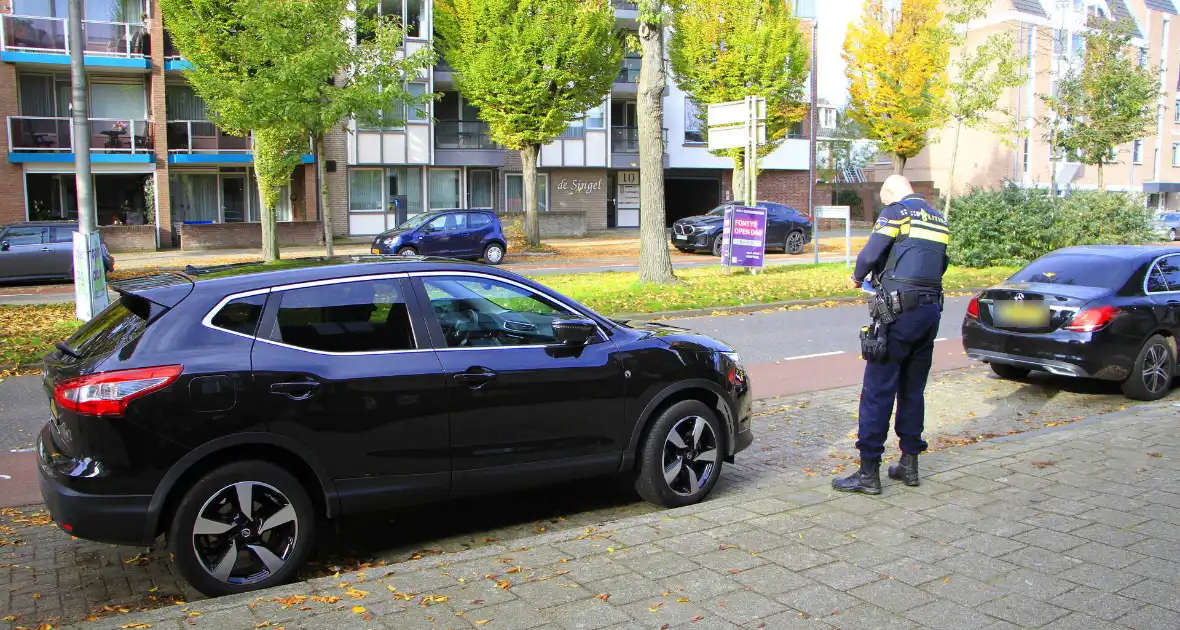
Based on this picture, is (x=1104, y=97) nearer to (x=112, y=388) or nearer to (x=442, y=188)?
(x=442, y=188)

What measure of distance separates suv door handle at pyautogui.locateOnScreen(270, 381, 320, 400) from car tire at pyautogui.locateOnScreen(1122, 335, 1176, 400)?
25.7ft

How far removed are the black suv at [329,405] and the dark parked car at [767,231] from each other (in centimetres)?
2309

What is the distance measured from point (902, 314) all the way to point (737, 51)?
28227 millimetres

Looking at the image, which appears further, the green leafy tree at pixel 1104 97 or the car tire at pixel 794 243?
the green leafy tree at pixel 1104 97

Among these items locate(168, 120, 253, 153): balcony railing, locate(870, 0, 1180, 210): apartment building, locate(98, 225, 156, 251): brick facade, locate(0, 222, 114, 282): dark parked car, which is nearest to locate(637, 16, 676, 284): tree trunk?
locate(0, 222, 114, 282): dark parked car

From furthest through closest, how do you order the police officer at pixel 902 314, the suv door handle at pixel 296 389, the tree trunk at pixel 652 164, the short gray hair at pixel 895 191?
the tree trunk at pixel 652 164
the short gray hair at pixel 895 191
the police officer at pixel 902 314
the suv door handle at pixel 296 389

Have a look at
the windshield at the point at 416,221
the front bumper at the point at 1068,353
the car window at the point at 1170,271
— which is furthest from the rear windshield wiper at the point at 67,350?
the windshield at the point at 416,221

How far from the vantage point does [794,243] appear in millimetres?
29766

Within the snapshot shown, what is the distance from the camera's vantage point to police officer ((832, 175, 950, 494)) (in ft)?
17.6

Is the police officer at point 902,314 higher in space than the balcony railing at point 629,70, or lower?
lower

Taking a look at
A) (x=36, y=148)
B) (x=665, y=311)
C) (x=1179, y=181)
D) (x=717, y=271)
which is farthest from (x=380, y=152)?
(x=1179, y=181)

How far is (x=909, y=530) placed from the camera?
487 cm

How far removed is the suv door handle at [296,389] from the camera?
4.41 metres

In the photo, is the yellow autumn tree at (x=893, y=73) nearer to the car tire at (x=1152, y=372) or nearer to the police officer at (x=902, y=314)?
the car tire at (x=1152, y=372)
